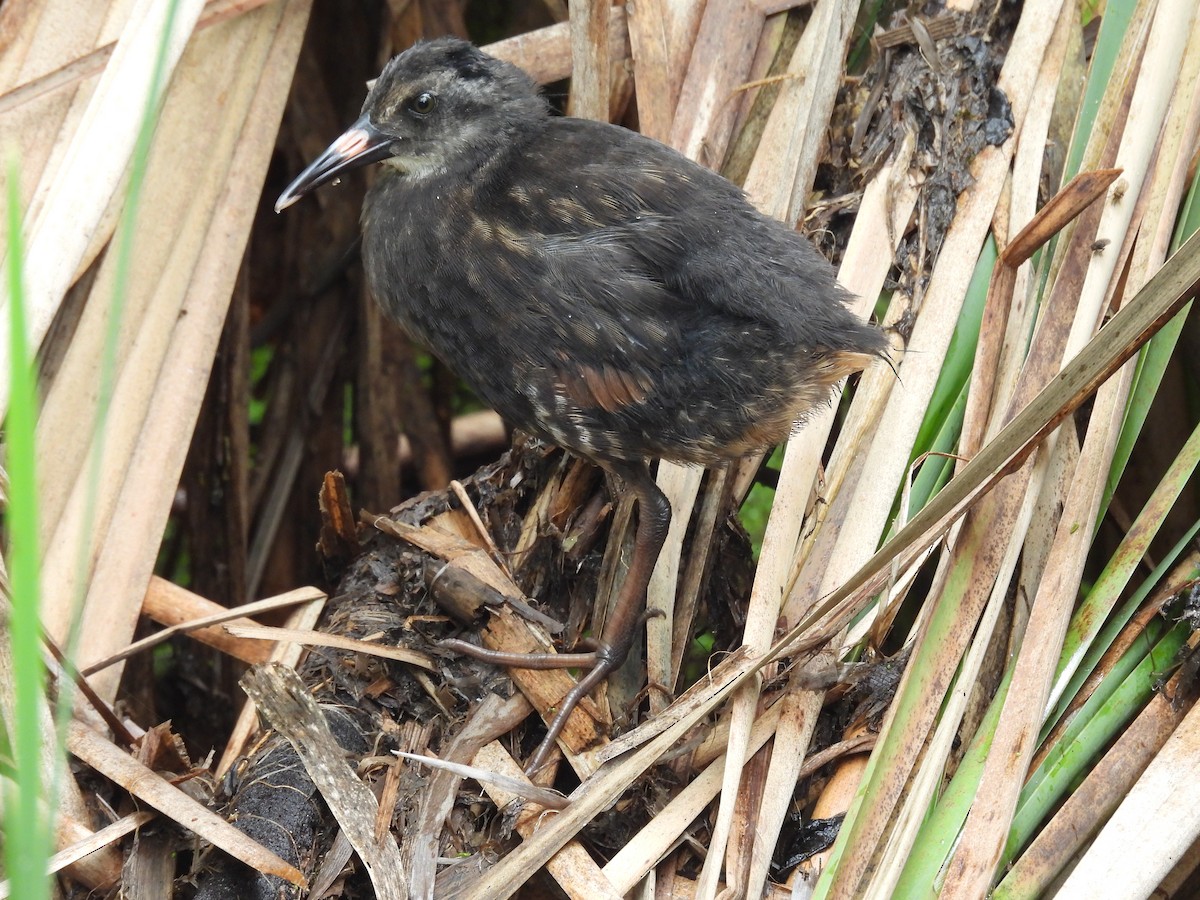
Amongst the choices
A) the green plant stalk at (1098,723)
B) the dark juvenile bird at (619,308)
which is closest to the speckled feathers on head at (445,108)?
the dark juvenile bird at (619,308)

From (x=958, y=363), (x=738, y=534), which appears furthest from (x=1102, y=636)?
(x=738, y=534)

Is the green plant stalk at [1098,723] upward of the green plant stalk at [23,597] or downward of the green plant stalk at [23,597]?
downward

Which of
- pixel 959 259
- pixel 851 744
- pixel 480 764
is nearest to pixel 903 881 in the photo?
pixel 851 744

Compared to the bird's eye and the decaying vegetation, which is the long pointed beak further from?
the decaying vegetation

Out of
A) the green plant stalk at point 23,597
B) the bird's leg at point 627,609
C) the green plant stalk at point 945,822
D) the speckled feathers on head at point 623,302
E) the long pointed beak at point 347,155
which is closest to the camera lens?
the green plant stalk at point 23,597

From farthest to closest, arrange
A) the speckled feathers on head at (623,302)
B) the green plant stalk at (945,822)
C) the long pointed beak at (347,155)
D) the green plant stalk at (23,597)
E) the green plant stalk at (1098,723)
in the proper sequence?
the long pointed beak at (347,155) → the speckled feathers on head at (623,302) → the green plant stalk at (1098,723) → the green plant stalk at (945,822) → the green plant stalk at (23,597)

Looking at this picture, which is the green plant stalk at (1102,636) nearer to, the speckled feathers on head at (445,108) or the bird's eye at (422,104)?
the speckled feathers on head at (445,108)
